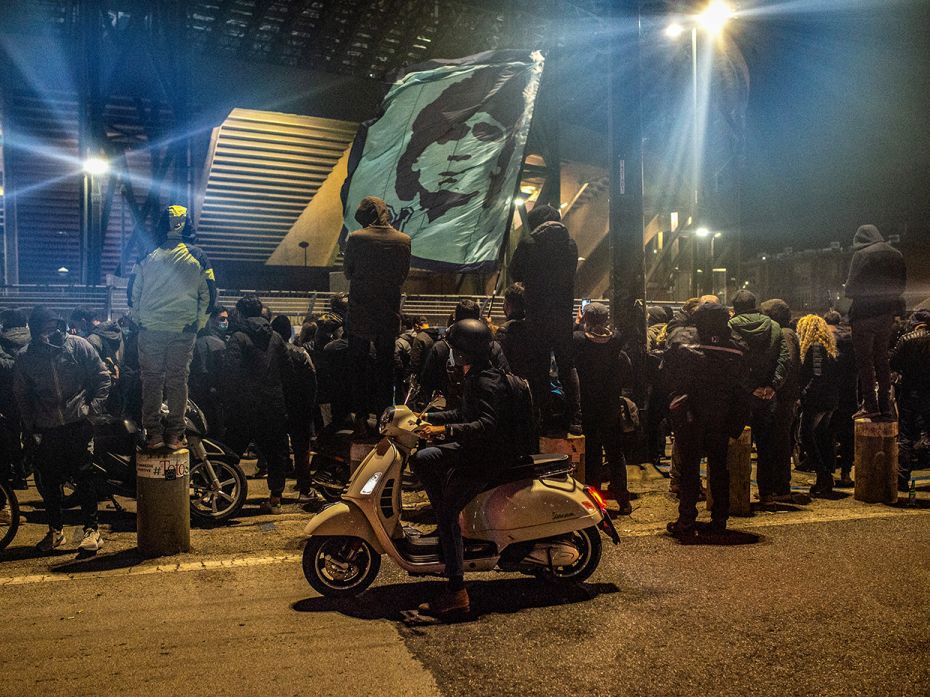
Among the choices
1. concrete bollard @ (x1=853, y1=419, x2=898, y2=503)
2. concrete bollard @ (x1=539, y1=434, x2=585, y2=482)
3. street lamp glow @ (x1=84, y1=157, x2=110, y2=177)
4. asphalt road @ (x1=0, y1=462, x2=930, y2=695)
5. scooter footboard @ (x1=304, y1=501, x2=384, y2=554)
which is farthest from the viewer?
street lamp glow @ (x1=84, y1=157, x2=110, y2=177)

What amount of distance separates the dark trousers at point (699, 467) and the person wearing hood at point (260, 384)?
3.86m

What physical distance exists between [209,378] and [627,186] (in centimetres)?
530

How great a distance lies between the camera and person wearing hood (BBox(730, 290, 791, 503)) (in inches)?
330

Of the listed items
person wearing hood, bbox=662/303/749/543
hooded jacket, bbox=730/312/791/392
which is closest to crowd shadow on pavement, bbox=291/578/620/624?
person wearing hood, bbox=662/303/749/543

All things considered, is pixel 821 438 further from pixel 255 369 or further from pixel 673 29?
pixel 673 29

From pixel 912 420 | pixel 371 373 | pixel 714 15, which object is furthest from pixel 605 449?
pixel 714 15

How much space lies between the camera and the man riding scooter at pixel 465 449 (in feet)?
17.3

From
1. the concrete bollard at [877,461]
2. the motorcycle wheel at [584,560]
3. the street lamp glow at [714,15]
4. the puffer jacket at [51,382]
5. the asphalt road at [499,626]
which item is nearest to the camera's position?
the asphalt road at [499,626]

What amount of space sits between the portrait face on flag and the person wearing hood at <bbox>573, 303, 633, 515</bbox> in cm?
112

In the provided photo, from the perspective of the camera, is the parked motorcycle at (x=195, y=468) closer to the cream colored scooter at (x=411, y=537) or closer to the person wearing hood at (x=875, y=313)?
the cream colored scooter at (x=411, y=537)

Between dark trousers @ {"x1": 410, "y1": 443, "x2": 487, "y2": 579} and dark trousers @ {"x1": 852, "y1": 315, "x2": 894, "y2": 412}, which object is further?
dark trousers @ {"x1": 852, "y1": 315, "x2": 894, "y2": 412}

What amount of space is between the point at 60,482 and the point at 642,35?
26.0 feet

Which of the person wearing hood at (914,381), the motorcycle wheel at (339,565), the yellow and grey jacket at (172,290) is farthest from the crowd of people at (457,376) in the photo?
the person wearing hood at (914,381)

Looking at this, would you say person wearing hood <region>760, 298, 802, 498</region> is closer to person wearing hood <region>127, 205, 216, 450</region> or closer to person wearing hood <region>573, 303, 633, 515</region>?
person wearing hood <region>573, 303, 633, 515</region>
